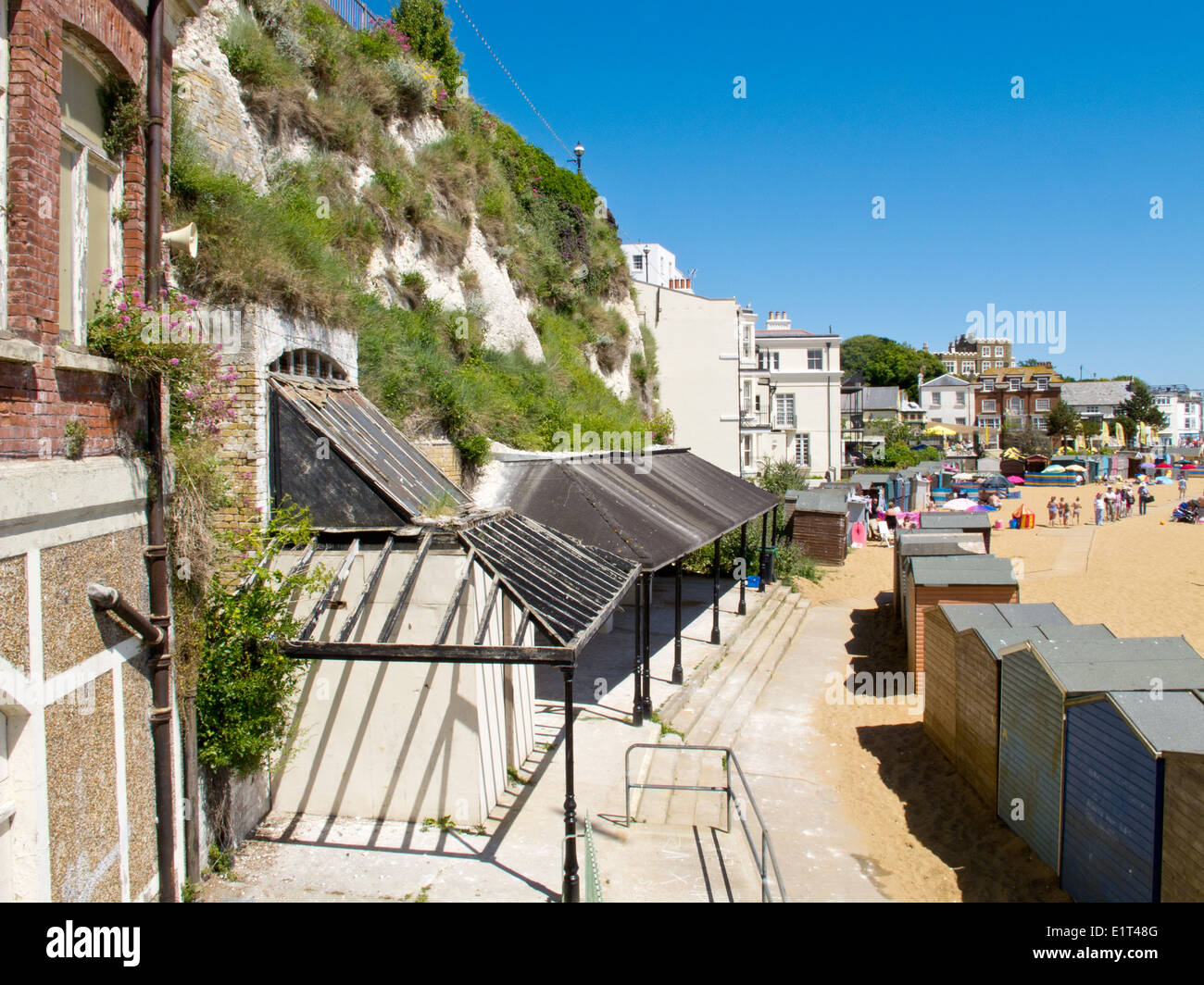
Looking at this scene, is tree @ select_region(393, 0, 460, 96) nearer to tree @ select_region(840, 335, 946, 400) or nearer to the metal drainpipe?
the metal drainpipe

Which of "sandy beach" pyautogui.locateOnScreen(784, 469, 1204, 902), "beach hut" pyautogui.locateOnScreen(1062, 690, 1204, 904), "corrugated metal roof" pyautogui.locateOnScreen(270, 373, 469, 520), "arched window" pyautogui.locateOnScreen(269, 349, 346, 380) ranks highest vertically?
"arched window" pyautogui.locateOnScreen(269, 349, 346, 380)

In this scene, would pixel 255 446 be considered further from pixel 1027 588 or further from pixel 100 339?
pixel 1027 588

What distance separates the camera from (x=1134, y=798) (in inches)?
248

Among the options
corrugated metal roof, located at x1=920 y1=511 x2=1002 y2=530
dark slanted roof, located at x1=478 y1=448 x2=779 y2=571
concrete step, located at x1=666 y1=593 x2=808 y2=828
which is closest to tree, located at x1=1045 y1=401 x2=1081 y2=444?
corrugated metal roof, located at x1=920 y1=511 x2=1002 y2=530

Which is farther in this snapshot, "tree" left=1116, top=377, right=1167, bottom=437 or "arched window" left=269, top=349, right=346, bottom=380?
"tree" left=1116, top=377, right=1167, bottom=437

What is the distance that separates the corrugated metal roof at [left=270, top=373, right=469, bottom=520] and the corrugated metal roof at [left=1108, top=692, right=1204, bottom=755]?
21.4ft

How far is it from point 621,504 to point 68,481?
8.64 meters

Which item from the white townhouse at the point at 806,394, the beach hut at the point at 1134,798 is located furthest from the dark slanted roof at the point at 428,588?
the white townhouse at the point at 806,394

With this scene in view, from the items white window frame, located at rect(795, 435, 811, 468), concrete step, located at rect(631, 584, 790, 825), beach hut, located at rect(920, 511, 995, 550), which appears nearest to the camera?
concrete step, located at rect(631, 584, 790, 825)

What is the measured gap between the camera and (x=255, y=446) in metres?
7.85

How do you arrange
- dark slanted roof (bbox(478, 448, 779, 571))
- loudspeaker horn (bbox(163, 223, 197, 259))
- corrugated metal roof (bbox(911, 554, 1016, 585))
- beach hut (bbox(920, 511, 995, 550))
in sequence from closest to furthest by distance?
loudspeaker horn (bbox(163, 223, 197, 259)) < dark slanted roof (bbox(478, 448, 779, 571)) < corrugated metal roof (bbox(911, 554, 1016, 585)) < beach hut (bbox(920, 511, 995, 550))

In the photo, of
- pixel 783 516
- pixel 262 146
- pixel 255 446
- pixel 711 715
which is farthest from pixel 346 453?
pixel 783 516

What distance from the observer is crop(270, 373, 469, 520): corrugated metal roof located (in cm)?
807

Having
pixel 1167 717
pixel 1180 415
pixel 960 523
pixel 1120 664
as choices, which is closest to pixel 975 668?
pixel 1120 664
